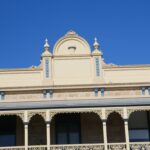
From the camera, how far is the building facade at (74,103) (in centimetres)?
2294

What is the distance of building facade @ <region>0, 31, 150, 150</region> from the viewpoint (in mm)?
22938

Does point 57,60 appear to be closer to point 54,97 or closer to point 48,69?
point 48,69

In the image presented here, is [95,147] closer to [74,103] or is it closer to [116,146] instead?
[116,146]

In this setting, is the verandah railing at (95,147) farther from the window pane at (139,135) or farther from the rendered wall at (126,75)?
the rendered wall at (126,75)

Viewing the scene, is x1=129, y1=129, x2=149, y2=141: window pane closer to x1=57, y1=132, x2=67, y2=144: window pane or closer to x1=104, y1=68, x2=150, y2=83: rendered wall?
x1=104, y1=68, x2=150, y2=83: rendered wall

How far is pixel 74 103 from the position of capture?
2325 centimetres

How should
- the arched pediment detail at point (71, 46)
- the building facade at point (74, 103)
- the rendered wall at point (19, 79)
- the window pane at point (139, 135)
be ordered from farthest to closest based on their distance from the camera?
the arched pediment detail at point (71, 46) → the rendered wall at point (19, 79) → the window pane at point (139, 135) → the building facade at point (74, 103)

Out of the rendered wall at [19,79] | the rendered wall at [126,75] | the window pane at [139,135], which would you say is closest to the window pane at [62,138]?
the rendered wall at [19,79]

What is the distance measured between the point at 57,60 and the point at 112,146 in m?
7.21

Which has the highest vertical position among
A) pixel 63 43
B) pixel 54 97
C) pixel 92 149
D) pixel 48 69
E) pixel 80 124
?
pixel 63 43

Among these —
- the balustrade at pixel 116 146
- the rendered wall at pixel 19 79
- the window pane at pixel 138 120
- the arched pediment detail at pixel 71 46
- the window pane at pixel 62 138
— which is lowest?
the balustrade at pixel 116 146

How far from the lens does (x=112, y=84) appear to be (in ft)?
84.6

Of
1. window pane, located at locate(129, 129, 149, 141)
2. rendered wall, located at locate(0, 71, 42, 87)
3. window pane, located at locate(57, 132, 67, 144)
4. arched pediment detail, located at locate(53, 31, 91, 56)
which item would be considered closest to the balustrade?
window pane, located at locate(129, 129, 149, 141)

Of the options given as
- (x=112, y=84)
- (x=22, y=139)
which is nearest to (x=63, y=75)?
(x=112, y=84)
